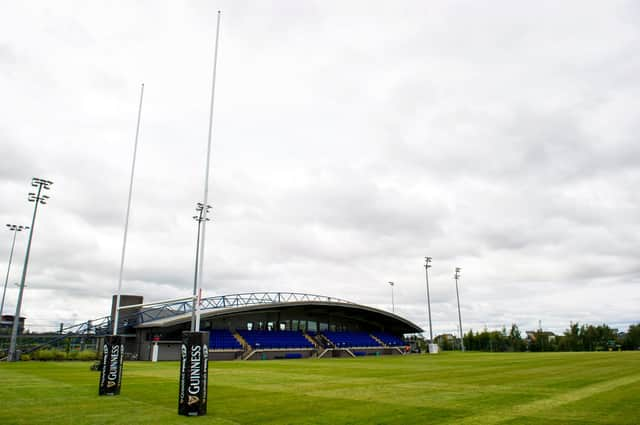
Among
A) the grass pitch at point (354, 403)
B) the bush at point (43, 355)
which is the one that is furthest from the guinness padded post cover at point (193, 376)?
the bush at point (43, 355)

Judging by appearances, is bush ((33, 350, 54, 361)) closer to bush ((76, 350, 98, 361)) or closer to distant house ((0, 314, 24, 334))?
bush ((76, 350, 98, 361))

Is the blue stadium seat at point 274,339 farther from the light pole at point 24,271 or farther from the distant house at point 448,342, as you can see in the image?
the distant house at point 448,342

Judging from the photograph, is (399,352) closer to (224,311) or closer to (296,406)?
(224,311)

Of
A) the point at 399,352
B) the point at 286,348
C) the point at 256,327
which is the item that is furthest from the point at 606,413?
the point at 399,352

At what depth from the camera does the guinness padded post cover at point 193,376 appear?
1251 cm

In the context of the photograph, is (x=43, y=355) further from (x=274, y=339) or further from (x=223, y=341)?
(x=274, y=339)

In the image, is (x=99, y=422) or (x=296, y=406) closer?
(x=99, y=422)

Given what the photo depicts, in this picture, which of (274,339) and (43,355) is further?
(274,339)

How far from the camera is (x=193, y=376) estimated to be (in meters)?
12.8

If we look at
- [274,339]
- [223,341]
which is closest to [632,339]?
[274,339]

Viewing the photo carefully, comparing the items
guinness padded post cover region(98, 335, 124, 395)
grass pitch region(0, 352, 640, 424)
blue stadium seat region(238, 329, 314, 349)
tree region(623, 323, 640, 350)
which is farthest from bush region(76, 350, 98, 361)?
tree region(623, 323, 640, 350)

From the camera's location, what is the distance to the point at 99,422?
11.5 meters

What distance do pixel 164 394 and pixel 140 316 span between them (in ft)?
141

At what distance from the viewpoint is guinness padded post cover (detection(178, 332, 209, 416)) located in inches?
493
